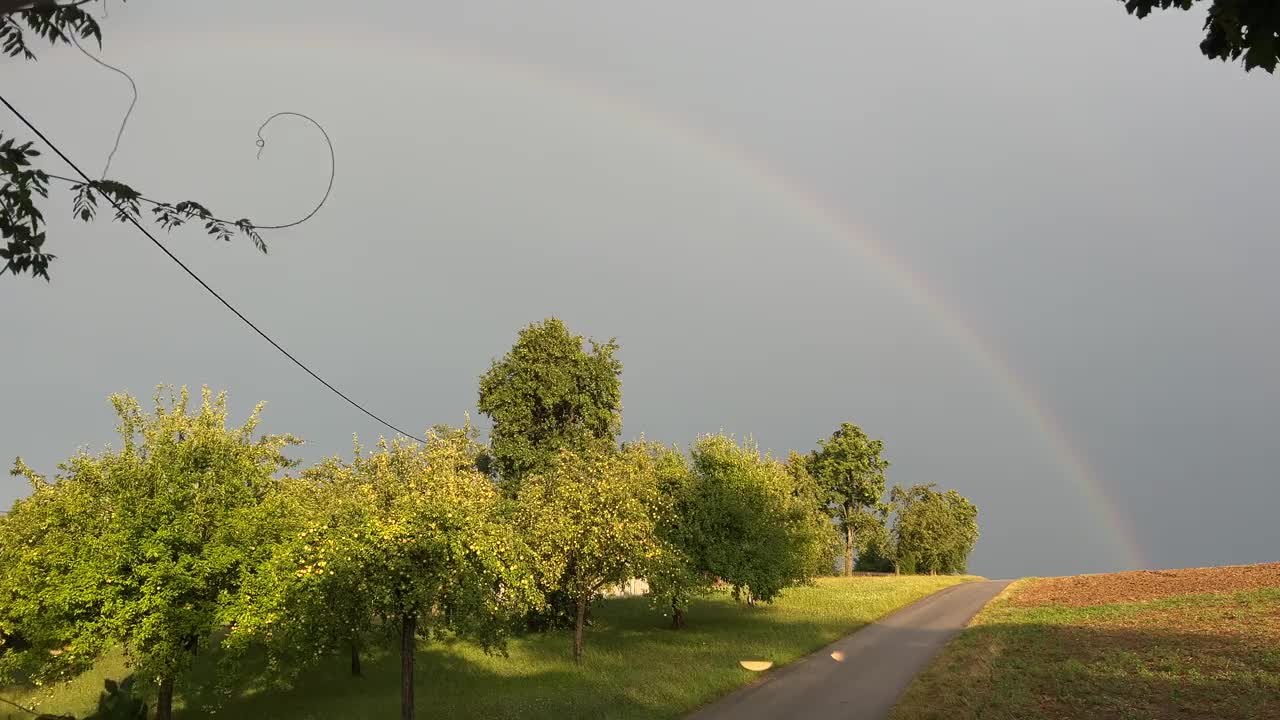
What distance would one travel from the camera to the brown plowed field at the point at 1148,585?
42031 mm

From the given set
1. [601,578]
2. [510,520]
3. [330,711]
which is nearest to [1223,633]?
[601,578]

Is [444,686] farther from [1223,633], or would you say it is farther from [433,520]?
[1223,633]

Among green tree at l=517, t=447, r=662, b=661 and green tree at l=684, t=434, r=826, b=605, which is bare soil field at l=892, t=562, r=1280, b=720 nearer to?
green tree at l=684, t=434, r=826, b=605

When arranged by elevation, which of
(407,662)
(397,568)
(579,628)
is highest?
(397,568)

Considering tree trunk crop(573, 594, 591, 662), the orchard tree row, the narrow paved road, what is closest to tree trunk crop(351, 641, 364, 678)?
the orchard tree row

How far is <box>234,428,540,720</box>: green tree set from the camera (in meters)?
18.7

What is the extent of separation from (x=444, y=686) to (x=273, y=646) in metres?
6.93

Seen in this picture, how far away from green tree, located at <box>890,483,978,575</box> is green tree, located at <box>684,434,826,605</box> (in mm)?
55376

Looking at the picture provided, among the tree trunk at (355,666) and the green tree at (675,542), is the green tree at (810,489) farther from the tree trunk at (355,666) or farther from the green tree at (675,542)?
the tree trunk at (355,666)

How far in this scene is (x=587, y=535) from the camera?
28875mm

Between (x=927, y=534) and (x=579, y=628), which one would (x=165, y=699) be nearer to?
(x=579, y=628)

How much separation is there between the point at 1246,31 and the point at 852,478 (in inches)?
3707

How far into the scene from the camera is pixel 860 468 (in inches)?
3701

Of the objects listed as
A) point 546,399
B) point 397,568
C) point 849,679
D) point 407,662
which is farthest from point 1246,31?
point 546,399
